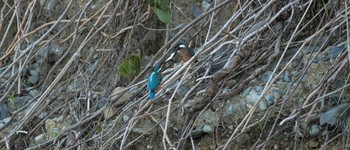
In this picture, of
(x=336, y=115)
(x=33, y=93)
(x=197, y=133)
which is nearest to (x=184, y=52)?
(x=197, y=133)

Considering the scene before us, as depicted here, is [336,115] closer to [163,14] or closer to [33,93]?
[163,14]

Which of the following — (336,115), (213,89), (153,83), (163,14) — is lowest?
(336,115)

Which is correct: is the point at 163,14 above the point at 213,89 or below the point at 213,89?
above

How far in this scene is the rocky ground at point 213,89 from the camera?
2.65 m

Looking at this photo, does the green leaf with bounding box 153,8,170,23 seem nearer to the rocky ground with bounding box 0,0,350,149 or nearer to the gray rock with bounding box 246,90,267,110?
the rocky ground with bounding box 0,0,350,149

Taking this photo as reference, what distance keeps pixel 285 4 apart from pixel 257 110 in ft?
1.32

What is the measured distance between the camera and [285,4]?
2.96 metres

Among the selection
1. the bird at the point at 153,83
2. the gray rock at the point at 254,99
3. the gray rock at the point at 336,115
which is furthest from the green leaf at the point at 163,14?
the gray rock at the point at 336,115

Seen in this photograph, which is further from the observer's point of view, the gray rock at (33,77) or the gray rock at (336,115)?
the gray rock at (33,77)

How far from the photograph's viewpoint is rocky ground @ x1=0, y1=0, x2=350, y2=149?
2648 mm

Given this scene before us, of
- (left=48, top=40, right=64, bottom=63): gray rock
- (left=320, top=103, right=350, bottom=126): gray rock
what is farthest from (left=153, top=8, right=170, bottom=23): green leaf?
(left=48, top=40, right=64, bottom=63): gray rock

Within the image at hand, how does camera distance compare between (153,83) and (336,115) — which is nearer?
(336,115)

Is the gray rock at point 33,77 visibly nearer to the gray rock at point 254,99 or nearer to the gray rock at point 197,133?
the gray rock at point 197,133

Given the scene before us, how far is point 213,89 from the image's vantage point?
9.02 ft
